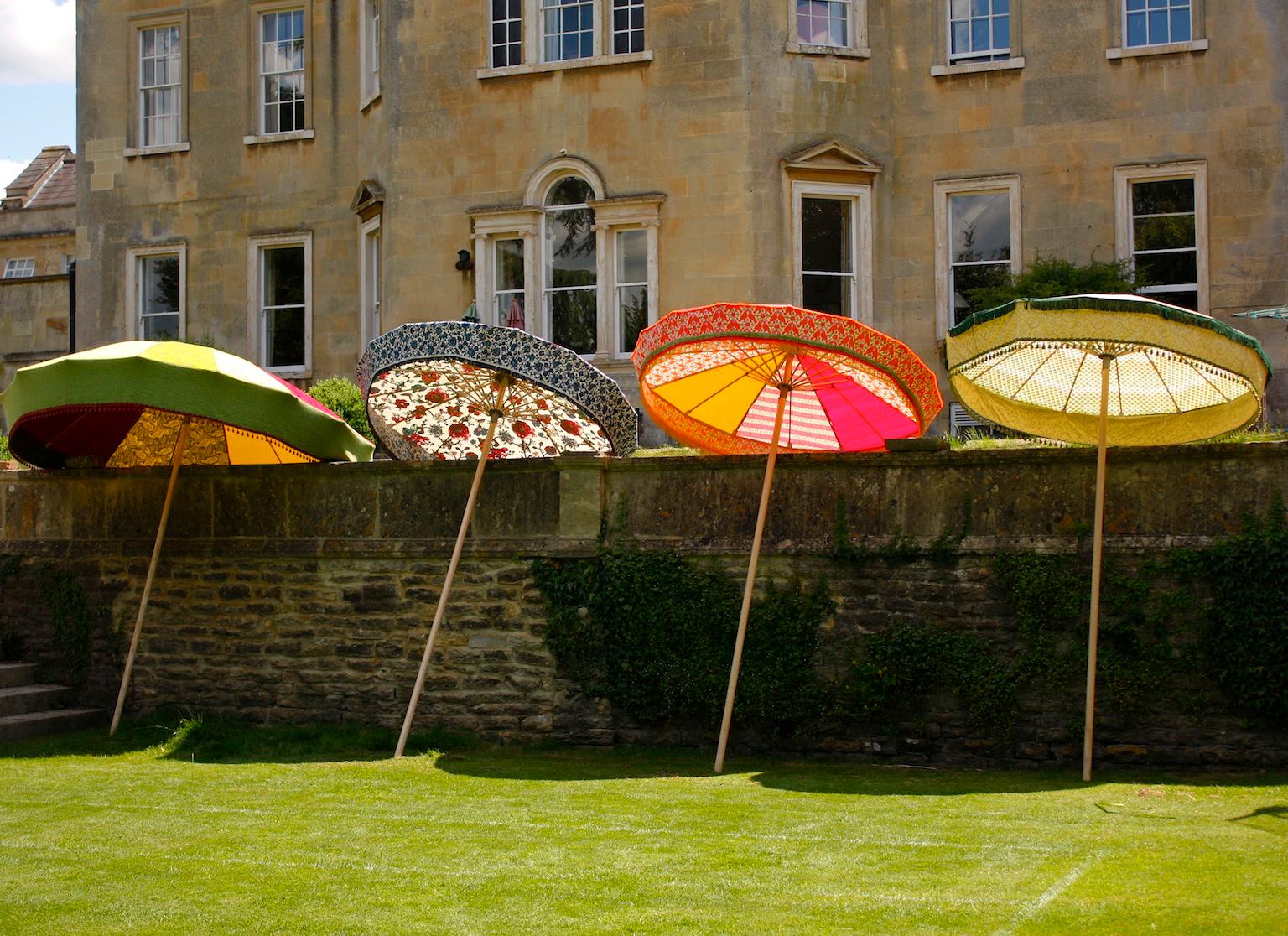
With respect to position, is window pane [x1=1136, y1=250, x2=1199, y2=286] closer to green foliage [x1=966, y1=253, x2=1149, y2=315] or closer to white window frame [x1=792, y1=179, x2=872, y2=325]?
green foliage [x1=966, y1=253, x2=1149, y2=315]

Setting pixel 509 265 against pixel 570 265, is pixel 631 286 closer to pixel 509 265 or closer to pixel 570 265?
pixel 570 265

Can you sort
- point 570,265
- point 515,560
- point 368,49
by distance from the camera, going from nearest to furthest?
point 515,560 < point 570,265 < point 368,49

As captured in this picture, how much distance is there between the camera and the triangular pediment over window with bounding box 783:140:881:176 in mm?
17438

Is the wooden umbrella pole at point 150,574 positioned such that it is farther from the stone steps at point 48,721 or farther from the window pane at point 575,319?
the window pane at point 575,319

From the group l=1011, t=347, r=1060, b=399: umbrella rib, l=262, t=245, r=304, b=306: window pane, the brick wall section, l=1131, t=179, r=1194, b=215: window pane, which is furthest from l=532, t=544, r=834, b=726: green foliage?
l=262, t=245, r=304, b=306: window pane

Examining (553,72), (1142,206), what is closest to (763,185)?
(553,72)

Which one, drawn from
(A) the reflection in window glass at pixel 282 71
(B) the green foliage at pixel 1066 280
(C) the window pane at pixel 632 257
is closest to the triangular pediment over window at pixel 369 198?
(A) the reflection in window glass at pixel 282 71

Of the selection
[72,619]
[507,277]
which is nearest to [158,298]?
[507,277]

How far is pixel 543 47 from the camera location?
1838 cm

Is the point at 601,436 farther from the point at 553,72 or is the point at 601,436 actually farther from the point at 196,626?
the point at 553,72

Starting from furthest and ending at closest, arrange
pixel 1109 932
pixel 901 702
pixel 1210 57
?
1. pixel 1210 57
2. pixel 901 702
3. pixel 1109 932

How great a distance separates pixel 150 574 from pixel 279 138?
10.2 meters

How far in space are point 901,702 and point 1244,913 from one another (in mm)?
4408

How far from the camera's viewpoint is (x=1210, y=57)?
17234mm
